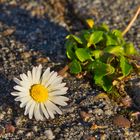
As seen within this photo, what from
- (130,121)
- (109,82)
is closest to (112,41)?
(109,82)

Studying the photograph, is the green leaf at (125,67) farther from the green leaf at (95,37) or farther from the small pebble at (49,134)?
the small pebble at (49,134)

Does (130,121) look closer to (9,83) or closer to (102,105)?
(102,105)

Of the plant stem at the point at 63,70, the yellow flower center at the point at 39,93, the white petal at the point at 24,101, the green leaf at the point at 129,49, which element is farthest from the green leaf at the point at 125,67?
the white petal at the point at 24,101

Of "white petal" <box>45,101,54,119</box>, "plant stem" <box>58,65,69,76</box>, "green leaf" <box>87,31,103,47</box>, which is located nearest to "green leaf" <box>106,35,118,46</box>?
"green leaf" <box>87,31,103,47</box>

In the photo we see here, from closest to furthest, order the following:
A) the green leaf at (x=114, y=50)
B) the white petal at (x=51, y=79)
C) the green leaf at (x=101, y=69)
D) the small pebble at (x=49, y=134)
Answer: the small pebble at (x=49, y=134) → the white petal at (x=51, y=79) → the green leaf at (x=101, y=69) → the green leaf at (x=114, y=50)

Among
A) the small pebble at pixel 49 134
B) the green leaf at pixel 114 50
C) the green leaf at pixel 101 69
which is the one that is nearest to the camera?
the small pebble at pixel 49 134
